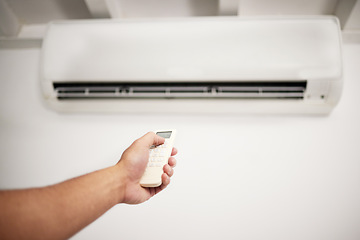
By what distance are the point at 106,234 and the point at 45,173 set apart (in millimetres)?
445

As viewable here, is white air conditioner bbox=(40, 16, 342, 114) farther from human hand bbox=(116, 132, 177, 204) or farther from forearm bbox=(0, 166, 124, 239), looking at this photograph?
forearm bbox=(0, 166, 124, 239)

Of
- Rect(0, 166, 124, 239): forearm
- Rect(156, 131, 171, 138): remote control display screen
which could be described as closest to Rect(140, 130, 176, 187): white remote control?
Rect(156, 131, 171, 138): remote control display screen

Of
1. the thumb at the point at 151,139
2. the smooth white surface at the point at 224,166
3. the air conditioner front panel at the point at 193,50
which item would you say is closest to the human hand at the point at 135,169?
the thumb at the point at 151,139

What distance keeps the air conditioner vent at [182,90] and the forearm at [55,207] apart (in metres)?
0.45

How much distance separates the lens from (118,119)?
109 centimetres

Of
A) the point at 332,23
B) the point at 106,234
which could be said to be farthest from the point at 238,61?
the point at 106,234

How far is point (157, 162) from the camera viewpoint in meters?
0.74

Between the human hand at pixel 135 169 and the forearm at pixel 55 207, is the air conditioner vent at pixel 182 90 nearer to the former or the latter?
the human hand at pixel 135 169

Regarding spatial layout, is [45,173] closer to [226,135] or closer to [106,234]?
[106,234]

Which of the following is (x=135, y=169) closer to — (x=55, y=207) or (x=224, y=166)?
(x=55, y=207)

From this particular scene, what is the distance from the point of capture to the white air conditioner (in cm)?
86

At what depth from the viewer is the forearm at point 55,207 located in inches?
17.8

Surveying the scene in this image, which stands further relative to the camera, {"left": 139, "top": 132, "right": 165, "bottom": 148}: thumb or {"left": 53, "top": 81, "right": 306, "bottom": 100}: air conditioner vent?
{"left": 53, "top": 81, "right": 306, "bottom": 100}: air conditioner vent

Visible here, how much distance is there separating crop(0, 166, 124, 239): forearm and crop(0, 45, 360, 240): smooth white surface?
370 mm
